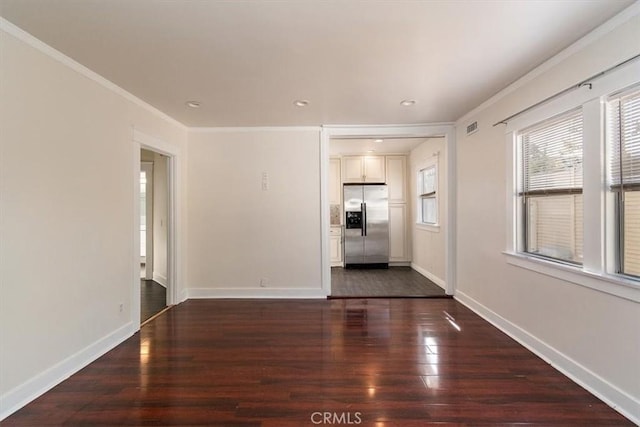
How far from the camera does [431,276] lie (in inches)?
218

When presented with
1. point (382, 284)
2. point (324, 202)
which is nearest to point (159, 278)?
point (324, 202)

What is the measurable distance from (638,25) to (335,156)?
17.1 feet

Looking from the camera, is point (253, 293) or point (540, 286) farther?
point (253, 293)

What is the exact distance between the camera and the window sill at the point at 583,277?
189 cm

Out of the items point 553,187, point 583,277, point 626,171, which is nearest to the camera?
point 626,171

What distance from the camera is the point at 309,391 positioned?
2178 millimetres

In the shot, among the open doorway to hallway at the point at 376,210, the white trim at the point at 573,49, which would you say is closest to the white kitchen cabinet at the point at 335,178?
the open doorway to hallway at the point at 376,210

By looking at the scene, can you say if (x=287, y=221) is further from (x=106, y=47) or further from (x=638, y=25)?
(x=638, y=25)

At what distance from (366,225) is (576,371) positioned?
4588mm

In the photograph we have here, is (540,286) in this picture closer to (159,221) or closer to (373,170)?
(373,170)

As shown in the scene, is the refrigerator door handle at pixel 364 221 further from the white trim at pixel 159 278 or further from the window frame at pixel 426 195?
the white trim at pixel 159 278

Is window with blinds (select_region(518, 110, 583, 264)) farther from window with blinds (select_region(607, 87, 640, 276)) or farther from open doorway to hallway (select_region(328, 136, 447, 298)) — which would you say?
open doorway to hallway (select_region(328, 136, 447, 298))

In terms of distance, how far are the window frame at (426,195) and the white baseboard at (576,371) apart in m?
2.17

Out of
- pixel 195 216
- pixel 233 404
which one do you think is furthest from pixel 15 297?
pixel 195 216
